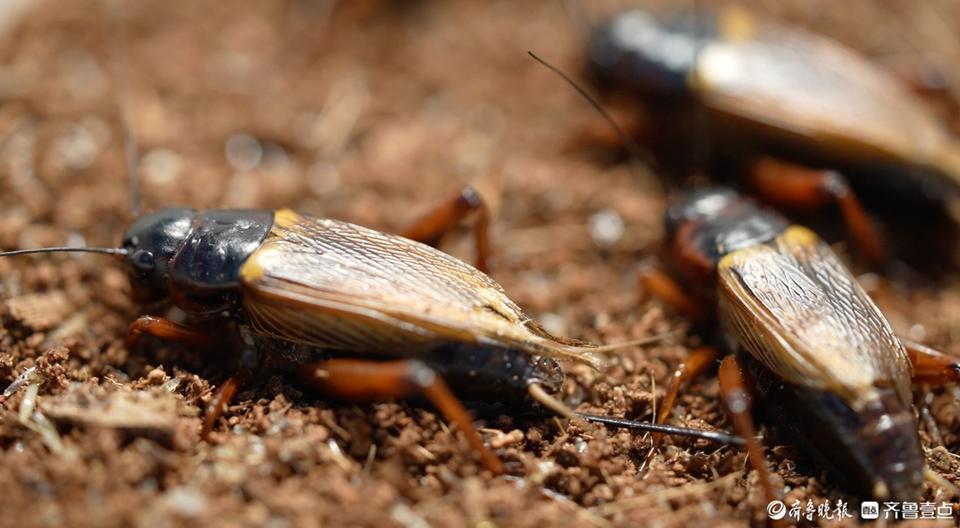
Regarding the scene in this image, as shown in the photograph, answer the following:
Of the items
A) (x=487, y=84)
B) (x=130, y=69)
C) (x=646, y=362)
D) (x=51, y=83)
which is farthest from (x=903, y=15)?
(x=51, y=83)

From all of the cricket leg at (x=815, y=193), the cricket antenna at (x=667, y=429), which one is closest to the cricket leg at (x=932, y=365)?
the cricket antenna at (x=667, y=429)

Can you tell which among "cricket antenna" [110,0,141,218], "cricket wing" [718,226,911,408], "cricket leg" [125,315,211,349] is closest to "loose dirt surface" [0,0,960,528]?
"cricket antenna" [110,0,141,218]

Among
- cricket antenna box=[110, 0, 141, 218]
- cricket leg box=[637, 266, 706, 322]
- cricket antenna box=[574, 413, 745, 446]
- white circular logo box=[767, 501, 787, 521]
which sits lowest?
white circular logo box=[767, 501, 787, 521]

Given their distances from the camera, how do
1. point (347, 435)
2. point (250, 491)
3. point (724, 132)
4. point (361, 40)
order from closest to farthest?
1. point (250, 491)
2. point (347, 435)
3. point (724, 132)
4. point (361, 40)

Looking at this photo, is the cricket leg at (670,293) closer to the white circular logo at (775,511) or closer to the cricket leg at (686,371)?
the cricket leg at (686,371)

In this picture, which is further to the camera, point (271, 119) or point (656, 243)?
point (271, 119)

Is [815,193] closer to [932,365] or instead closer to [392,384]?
[932,365]

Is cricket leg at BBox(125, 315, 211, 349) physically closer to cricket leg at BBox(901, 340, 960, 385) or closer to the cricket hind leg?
the cricket hind leg

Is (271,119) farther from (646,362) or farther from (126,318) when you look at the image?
(646,362)

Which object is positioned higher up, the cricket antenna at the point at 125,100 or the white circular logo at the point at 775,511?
the cricket antenna at the point at 125,100
